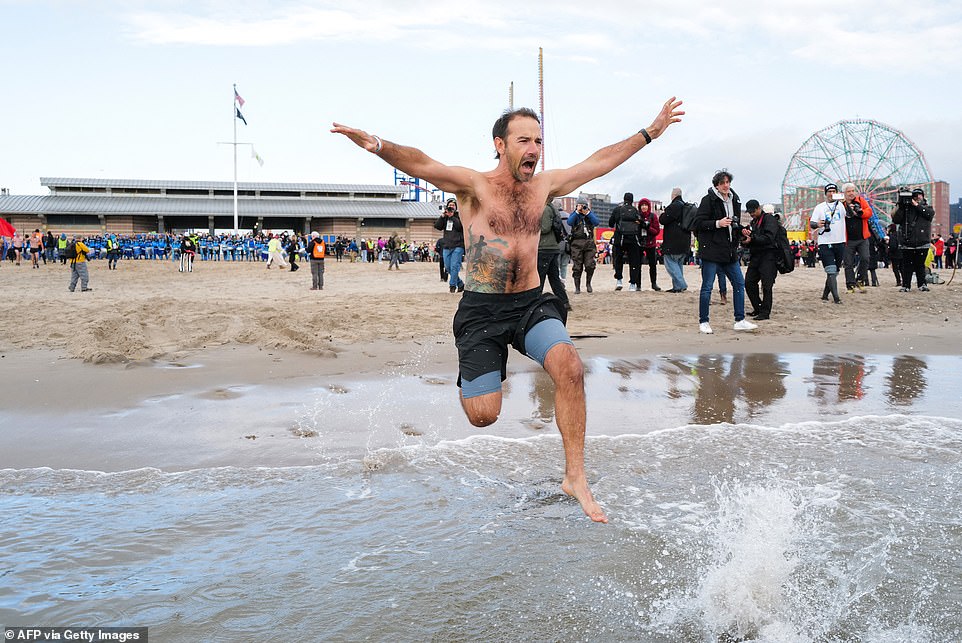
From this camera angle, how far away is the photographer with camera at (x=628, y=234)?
1439cm

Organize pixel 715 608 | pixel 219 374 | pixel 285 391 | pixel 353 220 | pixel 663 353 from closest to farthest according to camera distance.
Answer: pixel 715 608 → pixel 285 391 → pixel 219 374 → pixel 663 353 → pixel 353 220

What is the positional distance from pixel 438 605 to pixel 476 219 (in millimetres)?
2078

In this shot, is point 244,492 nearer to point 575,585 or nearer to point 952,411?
point 575,585

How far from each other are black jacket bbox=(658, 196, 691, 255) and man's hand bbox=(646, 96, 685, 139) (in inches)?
363

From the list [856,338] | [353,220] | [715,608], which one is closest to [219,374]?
[715,608]

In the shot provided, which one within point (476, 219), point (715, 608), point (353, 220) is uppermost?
point (353, 220)

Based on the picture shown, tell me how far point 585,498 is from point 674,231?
1125cm

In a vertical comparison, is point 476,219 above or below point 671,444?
above

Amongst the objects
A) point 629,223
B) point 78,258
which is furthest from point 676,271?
point 78,258

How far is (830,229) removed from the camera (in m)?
13.0

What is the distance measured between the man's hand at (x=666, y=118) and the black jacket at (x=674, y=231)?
9226 mm

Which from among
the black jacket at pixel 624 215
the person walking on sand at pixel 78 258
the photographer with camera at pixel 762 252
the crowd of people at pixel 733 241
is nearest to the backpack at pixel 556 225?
the crowd of people at pixel 733 241

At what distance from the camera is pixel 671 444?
521cm

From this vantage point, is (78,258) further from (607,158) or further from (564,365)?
(564,365)
